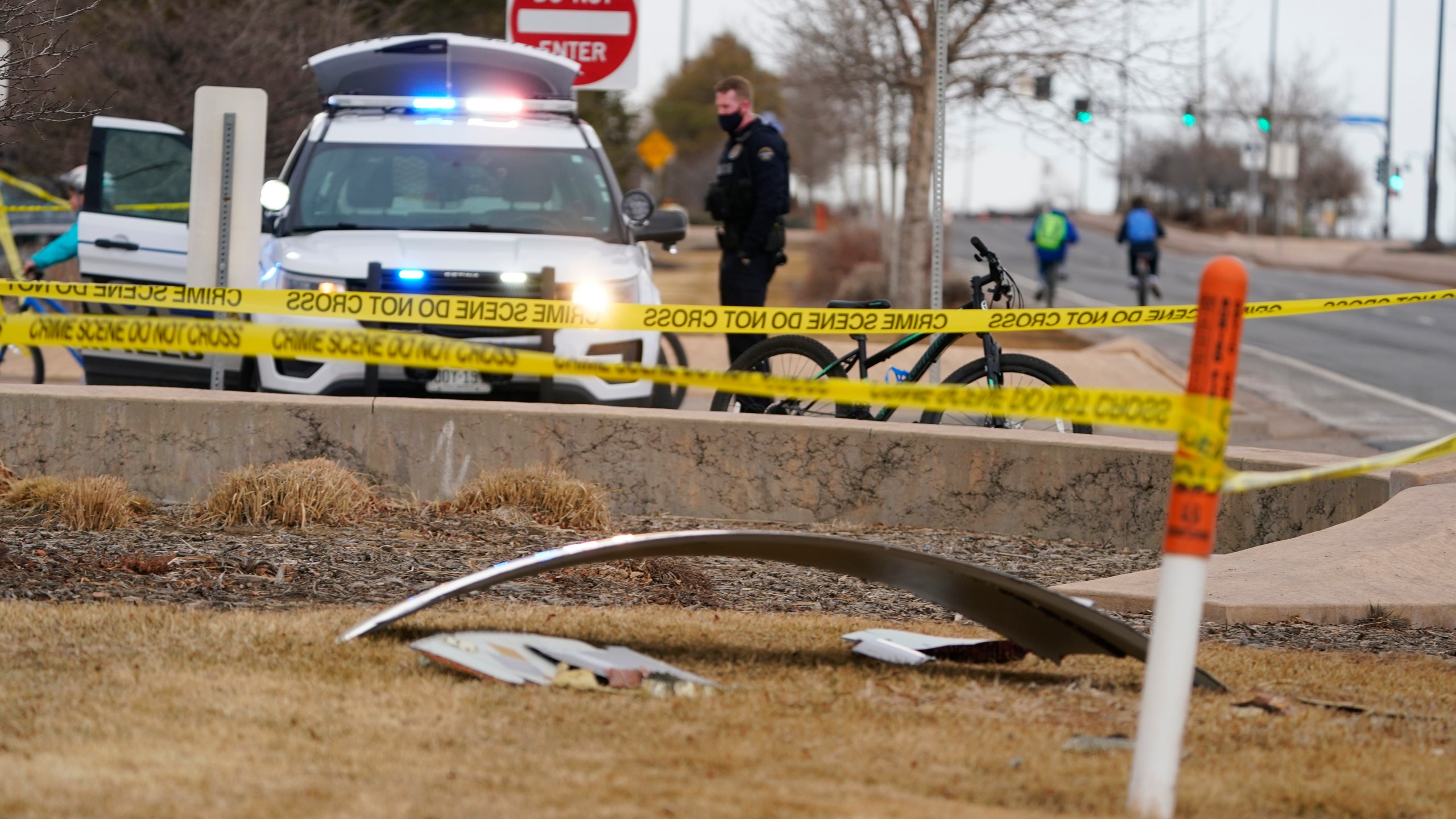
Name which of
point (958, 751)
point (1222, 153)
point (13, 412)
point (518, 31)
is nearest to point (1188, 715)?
point (958, 751)

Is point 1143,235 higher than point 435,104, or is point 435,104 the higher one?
point 435,104

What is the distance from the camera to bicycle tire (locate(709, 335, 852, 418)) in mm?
8422

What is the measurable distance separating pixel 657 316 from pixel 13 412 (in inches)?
122

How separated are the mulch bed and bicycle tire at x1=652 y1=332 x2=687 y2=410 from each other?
239 centimetres

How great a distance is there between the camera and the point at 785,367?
8883 millimetres

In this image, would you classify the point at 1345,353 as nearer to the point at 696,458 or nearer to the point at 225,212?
the point at 696,458

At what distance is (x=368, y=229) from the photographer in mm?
9039

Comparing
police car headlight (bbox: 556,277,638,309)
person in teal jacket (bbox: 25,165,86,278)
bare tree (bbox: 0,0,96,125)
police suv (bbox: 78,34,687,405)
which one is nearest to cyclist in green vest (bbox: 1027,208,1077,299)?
police suv (bbox: 78,34,687,405)

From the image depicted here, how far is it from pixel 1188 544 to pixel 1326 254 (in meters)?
56.6

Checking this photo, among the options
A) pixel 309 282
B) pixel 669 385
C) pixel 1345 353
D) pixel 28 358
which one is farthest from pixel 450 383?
pixel 1345 353

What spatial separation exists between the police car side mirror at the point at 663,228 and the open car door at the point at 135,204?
8.75ft

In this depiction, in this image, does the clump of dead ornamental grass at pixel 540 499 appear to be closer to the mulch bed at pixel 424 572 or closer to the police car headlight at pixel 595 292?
the mulch bed at pixel 424 572

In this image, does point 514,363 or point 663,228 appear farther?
point 663,228

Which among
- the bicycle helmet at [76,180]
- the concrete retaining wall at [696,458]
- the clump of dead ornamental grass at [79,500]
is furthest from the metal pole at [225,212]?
the bicycle helmet at [76,180]
